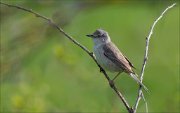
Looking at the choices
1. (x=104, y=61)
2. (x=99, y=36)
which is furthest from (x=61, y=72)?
(x=104, y=61)

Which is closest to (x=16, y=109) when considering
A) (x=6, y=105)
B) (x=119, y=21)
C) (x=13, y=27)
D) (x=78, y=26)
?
(x=6, y=105)

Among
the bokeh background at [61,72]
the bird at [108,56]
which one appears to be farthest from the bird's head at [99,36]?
the bokeh background at [61,72]

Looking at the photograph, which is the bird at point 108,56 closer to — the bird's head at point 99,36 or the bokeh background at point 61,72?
the bird's head at point 99,36

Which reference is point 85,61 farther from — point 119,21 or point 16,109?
point 119,21

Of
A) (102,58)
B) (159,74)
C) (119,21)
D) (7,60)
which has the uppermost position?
(102,58)

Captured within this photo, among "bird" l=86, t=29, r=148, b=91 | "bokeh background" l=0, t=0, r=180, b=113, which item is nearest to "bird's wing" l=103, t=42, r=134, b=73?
"bird" l=86, t=29, r=148, b=91

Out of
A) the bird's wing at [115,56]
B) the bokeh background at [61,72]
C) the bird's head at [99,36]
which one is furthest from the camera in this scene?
the bokeh background at [61,72]

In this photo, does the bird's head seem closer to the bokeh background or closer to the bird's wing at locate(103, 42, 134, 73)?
the bird's wing at locate(103, 42, 134, 73)

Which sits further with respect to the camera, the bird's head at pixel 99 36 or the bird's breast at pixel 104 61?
the bird's head at pixel 99 36

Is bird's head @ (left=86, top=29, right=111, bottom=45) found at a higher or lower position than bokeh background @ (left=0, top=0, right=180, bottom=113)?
higher

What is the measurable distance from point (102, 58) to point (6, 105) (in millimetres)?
2499

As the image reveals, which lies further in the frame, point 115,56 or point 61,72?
point 61,72

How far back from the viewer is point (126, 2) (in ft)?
32.8

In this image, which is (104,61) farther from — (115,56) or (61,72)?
(61,72)
